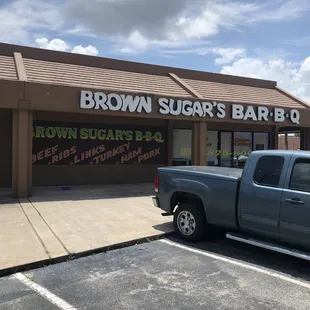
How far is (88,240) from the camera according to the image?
6.78 m

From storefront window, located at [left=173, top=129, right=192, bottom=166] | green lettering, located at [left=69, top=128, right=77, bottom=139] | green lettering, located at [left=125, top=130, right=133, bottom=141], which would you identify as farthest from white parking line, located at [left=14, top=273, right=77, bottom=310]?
storefront window, located at [left=173, top=129, right=192, bottom=166]

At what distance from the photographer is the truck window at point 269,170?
19.0ft

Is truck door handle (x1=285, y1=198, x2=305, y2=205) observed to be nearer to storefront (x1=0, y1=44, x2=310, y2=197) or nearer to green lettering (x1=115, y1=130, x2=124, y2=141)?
storefront (x1=0, y1=44, x2=310, y2=197)

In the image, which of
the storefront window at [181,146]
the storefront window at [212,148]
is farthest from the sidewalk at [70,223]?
A: the storefront window at [212,148]

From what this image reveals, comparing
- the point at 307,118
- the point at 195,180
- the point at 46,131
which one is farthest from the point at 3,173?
the point at 307,118

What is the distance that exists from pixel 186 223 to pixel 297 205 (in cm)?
223

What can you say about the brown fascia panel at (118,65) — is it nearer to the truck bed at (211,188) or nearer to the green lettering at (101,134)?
the green lettering at (101,134)

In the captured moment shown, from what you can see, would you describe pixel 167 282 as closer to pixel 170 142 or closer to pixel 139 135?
pixel 139 135

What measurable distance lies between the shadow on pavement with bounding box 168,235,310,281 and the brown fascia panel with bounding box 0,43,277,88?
9.62m

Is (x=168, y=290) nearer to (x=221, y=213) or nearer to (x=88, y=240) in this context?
(x=221, y=213)

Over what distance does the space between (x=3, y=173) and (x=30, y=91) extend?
13.9 ft

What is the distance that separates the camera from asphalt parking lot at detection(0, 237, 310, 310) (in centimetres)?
435

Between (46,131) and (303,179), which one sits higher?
(46,131)

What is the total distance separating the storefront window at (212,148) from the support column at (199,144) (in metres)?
3.91
